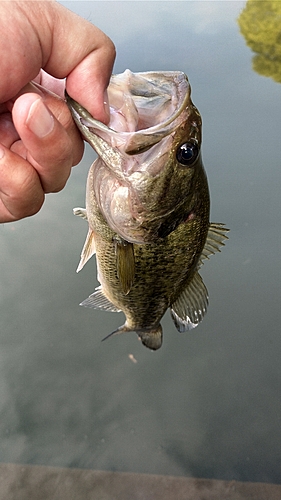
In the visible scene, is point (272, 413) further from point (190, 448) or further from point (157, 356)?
point (157, 356)

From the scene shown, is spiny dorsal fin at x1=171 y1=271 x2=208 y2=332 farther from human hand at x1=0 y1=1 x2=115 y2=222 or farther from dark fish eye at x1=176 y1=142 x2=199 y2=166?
human hand at x1=0 y1=1 x2=115 y2=222

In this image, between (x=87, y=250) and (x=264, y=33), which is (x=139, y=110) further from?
(x=264, y=33)

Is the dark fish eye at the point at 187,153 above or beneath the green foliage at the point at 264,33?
above

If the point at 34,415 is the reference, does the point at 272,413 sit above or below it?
above

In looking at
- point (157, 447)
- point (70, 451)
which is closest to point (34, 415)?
point (70, 451)

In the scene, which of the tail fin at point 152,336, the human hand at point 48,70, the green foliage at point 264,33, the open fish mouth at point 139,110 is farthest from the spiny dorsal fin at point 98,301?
the green foliage at point 264,33

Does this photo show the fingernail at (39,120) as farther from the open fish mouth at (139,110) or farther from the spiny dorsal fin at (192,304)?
the spiny dorsal fin at (192,304)

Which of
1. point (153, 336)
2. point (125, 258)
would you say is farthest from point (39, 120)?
point (153, 336)
